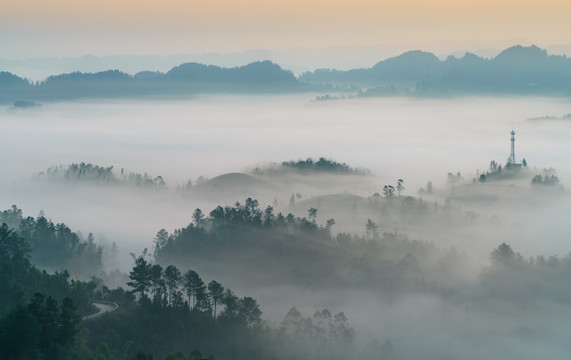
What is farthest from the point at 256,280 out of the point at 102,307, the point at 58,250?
the point at 102,307

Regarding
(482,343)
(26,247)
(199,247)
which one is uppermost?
(26,247)

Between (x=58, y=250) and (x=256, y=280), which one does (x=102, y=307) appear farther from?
(x=58, y=250)

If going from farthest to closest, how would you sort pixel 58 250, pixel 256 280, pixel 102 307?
pixel 58 250
pixel 256 280
pixel 102 307

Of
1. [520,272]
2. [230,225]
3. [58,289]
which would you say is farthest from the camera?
[230,225]

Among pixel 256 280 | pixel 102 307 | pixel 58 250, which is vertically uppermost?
pixel 102 307

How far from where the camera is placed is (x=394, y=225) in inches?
7451

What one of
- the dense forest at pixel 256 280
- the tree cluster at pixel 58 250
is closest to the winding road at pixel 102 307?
the dense forest at pixel 256 280

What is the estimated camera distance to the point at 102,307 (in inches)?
3701

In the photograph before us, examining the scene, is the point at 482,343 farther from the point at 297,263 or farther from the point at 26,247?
the point at 26,247

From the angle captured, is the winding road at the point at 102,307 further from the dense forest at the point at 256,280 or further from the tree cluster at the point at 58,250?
the tree cluster at the point at 58,250

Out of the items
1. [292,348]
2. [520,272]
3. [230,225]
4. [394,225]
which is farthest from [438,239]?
[292,348]

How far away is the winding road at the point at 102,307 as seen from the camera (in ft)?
293

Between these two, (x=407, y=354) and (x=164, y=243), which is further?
(x=164, y=243)

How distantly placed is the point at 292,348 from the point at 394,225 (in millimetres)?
86855
